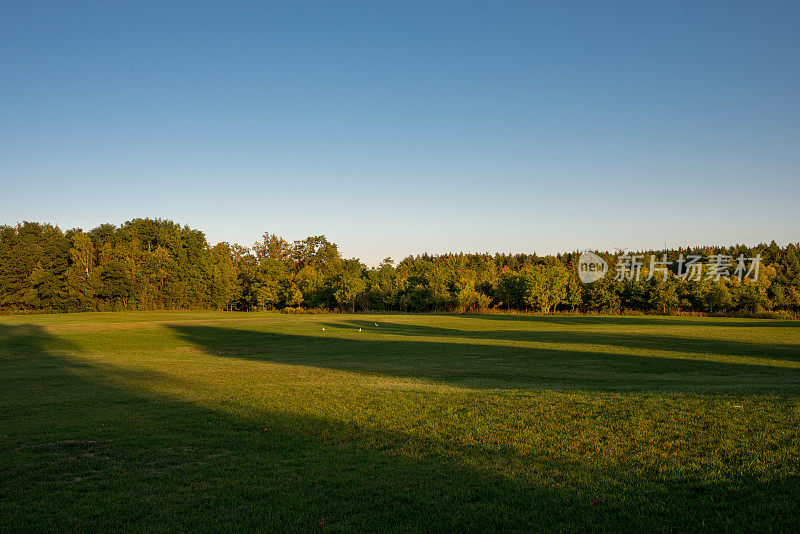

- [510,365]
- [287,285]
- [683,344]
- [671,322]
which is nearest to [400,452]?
[510,365]

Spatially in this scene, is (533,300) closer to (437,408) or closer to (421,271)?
(421,271)

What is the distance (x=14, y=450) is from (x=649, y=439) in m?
11.6

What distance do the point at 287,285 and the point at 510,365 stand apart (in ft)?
269

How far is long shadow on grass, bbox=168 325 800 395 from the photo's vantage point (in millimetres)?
16219

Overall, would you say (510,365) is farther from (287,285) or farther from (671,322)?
(287,285)

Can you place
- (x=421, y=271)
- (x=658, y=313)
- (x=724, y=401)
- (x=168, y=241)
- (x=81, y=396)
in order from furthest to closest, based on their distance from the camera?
(x=421, y=271) < (x=168, y=241) < (x=658, y=313) < (x=81, y=396) < (x=724, y=401)

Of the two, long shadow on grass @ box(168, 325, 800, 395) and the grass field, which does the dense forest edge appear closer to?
long shadow on grass @ box(168, 325, 800, 395)

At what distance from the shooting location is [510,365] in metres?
22.0

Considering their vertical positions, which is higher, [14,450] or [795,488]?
[795,488]

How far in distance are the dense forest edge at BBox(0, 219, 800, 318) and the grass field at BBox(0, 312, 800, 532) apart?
69.8 m

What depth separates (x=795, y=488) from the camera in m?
A: 6.19

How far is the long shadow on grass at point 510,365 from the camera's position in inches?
639

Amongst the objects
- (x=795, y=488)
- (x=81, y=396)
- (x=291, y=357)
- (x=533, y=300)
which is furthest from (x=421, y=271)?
(x=795, y=488)

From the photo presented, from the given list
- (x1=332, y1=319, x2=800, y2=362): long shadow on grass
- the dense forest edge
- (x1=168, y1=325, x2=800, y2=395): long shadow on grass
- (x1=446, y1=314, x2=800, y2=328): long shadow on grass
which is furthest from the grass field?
the dense forest edge
